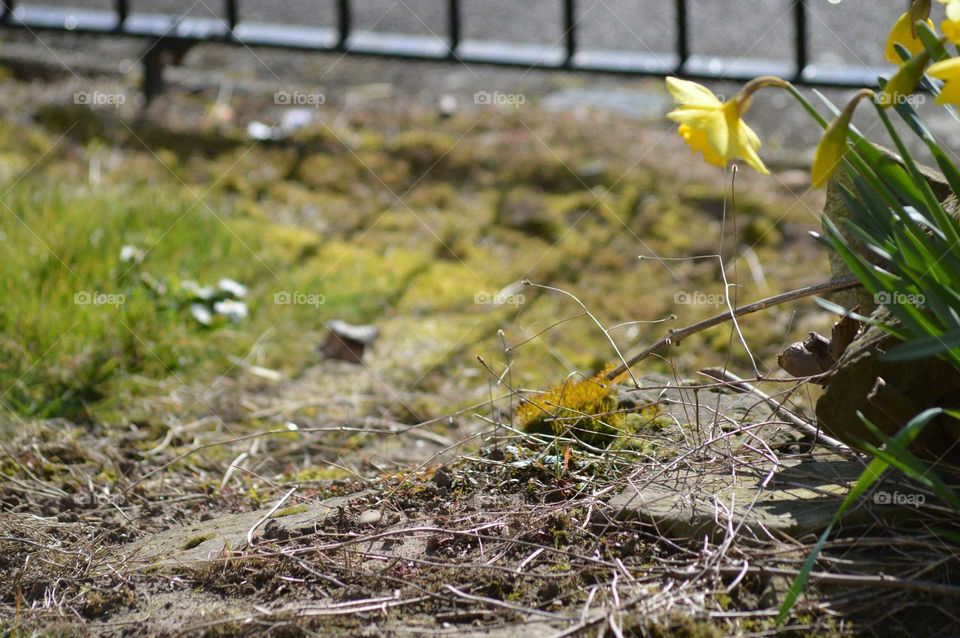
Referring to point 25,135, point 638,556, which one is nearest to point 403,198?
point 25,135

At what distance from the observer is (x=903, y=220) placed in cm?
160

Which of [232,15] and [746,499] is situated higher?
[232,15]

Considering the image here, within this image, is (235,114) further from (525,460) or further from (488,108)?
(525,460)
